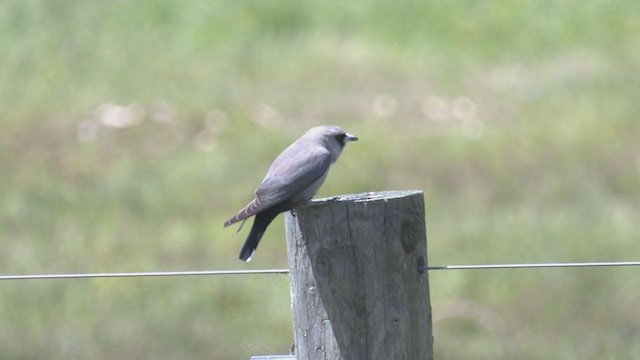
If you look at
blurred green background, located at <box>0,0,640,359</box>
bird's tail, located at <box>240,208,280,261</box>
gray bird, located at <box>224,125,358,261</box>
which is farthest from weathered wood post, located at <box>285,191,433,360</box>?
blurred green background, located at <box>0,0,640,359</box>

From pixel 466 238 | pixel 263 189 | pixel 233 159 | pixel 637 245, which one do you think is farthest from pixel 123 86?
pixel 263 189

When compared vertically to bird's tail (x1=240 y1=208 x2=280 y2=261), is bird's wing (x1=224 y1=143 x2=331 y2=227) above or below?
above

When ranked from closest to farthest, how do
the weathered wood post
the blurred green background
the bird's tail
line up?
the weathered wood post < the bird's tail < the blurred green background

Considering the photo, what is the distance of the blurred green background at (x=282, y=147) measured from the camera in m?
11.1

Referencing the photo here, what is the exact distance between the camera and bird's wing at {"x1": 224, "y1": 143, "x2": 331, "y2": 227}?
584 centimetres

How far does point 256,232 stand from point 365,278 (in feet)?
4.13

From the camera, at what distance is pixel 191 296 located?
1134cm

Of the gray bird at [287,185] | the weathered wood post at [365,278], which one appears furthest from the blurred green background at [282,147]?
the weathered wood post at [365,278]

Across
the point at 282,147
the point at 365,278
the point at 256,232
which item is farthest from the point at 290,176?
the point at 282,147

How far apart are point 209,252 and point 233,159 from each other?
1834 mm

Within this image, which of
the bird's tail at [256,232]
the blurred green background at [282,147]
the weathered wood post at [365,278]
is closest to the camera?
the weathered wood post at [365,278]

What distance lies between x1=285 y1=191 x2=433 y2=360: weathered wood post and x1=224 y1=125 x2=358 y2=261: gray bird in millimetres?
782

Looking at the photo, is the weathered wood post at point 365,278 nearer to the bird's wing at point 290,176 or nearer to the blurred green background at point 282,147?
the bird's wing at point 290,176

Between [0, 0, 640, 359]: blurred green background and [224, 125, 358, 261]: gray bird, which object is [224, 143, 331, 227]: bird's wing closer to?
[224, 125, 358, 261]: gray bird
